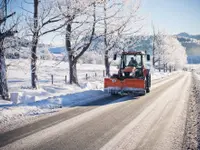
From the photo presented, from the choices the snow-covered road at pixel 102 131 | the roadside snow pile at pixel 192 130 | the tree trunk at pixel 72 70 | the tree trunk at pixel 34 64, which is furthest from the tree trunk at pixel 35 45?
the roadside snow pile at pixel 192 130

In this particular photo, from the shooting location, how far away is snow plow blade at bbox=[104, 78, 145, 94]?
11477 mm

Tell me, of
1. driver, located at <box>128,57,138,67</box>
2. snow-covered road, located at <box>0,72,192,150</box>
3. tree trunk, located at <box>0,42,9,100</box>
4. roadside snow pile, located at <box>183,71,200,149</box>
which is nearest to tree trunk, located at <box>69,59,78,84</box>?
driver, located at <box>128,57,138,67</box>

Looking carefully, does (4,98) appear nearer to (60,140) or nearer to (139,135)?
(60,140)

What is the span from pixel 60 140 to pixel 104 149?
107 centimetres

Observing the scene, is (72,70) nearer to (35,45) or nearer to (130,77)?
(35,45)

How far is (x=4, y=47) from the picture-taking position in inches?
380

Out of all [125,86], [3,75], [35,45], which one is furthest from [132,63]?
[3,75]

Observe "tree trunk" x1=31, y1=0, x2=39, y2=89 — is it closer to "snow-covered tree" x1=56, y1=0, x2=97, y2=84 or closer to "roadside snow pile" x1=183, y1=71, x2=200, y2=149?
"snow-covered tree" x1=56, y1=0, x2=97, y2=84

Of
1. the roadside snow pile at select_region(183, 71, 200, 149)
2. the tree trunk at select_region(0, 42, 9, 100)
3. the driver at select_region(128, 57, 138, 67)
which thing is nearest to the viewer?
the roadside snow pile at select_region(183, 71, 200, 149)

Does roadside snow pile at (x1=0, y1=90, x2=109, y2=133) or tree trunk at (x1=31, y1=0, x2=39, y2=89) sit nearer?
roadside snow pile at (x1=0, y1=90, x2=109, y2=133)

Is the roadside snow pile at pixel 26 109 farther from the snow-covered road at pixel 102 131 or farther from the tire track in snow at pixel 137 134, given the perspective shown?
the tire track in snow at pixel 137 134

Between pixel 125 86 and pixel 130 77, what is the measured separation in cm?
80

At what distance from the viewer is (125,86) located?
38.1 feet

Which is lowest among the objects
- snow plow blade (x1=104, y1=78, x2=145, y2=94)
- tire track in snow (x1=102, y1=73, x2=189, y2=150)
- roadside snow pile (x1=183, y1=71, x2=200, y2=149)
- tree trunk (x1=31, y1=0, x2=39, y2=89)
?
roadside snow pile (x1=183, y1=71, x2=200, y2=149)
